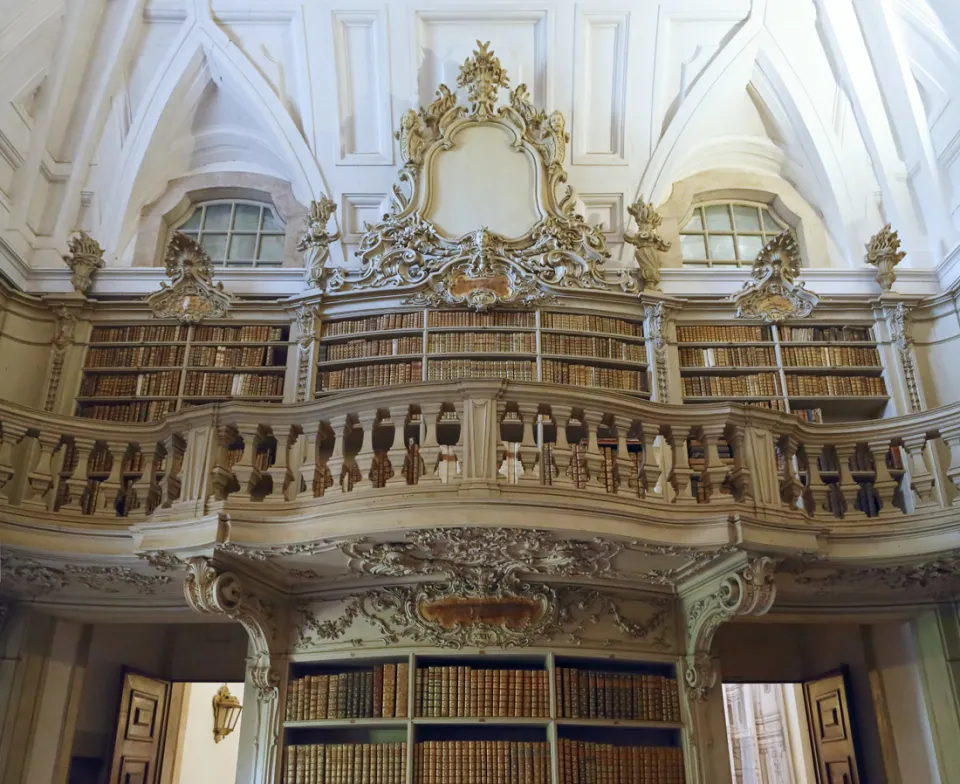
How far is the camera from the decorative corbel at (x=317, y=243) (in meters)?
6.07

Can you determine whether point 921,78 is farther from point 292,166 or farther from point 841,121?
point 292,166

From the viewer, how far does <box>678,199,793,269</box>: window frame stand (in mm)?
7180

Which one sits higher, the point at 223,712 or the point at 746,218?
the point at 746,218

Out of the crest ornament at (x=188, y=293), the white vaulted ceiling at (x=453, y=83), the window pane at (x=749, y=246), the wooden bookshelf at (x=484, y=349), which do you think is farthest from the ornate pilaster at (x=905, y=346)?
the crest ornament at (x=188, y=293)

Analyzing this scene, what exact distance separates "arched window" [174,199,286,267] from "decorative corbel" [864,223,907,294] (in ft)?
15.8

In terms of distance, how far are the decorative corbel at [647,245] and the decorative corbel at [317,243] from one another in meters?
2.27

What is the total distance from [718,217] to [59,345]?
558 centimetres

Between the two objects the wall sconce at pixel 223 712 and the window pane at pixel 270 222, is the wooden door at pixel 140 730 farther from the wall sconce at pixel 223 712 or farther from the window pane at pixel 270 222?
the window pane at pixel 270 222

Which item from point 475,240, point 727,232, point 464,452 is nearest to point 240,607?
point 464,452

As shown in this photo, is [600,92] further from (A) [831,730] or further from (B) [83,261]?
(A) [831,730]

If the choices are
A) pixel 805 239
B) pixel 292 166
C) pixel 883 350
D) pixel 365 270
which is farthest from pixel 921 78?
pixel 292 166

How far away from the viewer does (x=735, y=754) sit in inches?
371

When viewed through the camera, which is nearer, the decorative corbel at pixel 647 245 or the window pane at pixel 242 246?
the decorative corbel at pixel 647 245

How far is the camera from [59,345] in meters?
6.00
